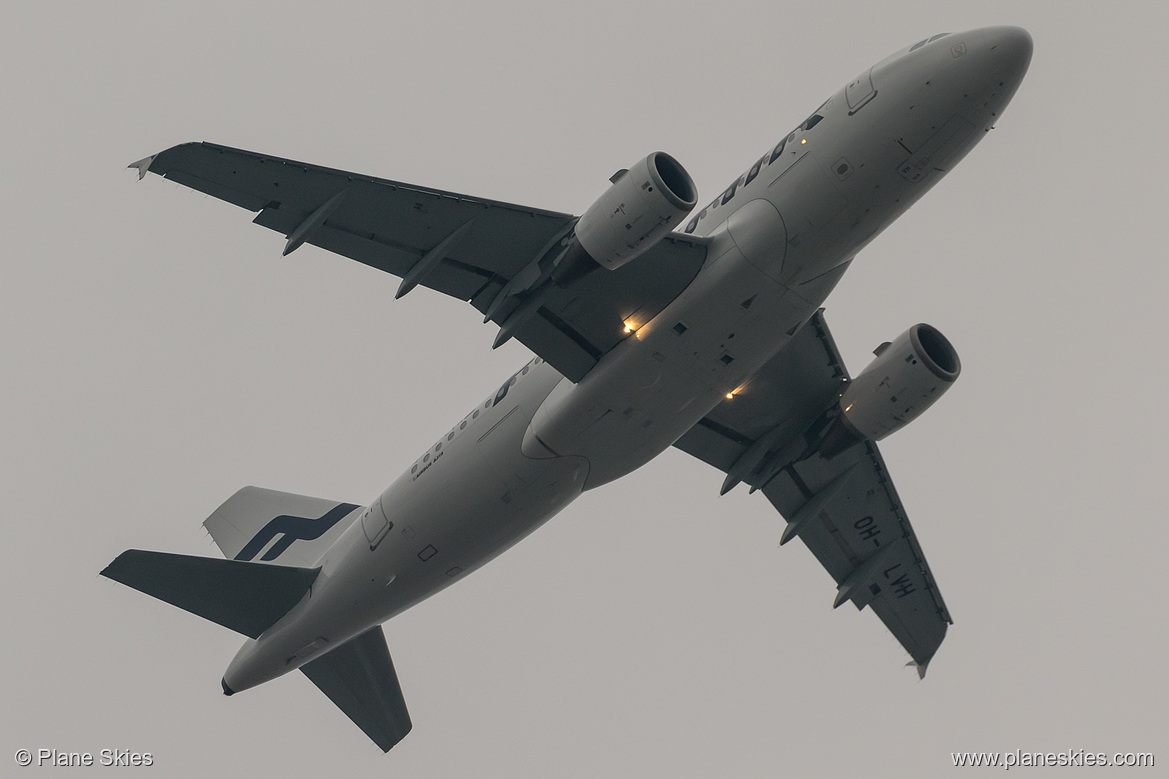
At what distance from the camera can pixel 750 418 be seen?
31.8 m

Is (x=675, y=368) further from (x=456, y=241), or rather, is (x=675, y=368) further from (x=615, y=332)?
(x=456, y=241)

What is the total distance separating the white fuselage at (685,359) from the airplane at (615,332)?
45 mm

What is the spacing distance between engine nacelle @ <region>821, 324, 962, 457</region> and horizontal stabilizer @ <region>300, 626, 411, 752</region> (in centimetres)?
1356

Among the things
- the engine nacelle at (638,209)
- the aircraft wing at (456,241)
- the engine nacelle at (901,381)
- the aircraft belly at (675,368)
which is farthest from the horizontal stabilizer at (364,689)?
the engine nacelle at (638,209)

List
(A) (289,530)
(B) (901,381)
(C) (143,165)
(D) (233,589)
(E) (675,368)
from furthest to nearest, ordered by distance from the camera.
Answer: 1. (A) (289,530)
2. (D) (233,589)
3. (B) (901,381)
4. (E) (675,368)
5. (C) (143,165)

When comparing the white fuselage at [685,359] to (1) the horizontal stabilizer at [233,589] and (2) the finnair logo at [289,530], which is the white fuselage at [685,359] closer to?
(1) the horizontal stabilizer at [233,589]

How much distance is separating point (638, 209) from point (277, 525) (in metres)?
16.1

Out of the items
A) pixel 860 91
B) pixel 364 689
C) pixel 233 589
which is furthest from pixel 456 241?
pixel 364 689

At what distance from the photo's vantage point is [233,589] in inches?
1188

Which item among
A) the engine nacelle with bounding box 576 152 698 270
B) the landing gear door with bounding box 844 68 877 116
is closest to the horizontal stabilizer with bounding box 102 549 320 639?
the engine nacelle with bounding box 576 152 698 270

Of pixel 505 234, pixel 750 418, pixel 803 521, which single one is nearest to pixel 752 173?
pixel 505 234

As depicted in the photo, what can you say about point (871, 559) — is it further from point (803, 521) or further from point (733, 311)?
point (733, 311)

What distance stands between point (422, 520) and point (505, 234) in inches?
270

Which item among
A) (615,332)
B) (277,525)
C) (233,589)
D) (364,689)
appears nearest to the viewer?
(615,332)
